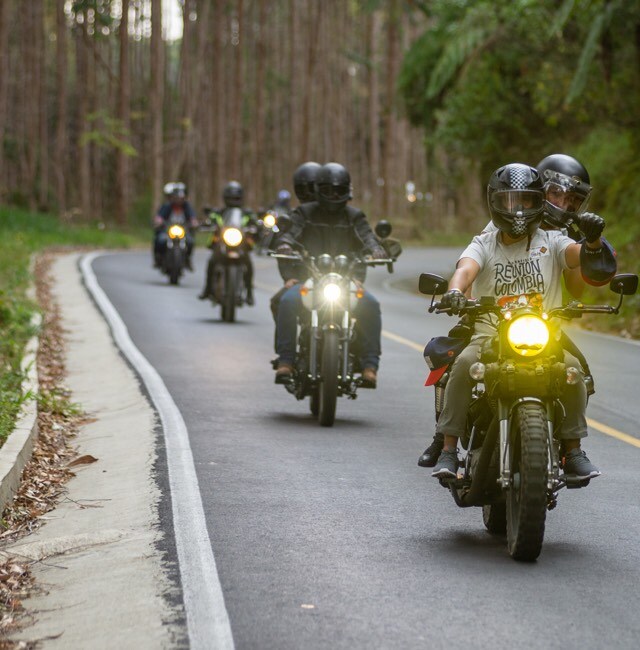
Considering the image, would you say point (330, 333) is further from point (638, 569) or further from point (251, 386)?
point (638, 569)

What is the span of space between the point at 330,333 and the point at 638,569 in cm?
483

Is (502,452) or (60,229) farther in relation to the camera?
(60,229)

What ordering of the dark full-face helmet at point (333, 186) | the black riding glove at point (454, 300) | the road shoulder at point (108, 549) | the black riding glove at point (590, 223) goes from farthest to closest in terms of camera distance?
the dark full-face helmet at point (333, 186) < the black riding glove at point (454, 300) < the black riding glove at point (590, 223) < the road shoulder at point (108, 549)

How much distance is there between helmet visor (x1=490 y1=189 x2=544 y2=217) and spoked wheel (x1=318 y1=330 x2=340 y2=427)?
4288 millimetres

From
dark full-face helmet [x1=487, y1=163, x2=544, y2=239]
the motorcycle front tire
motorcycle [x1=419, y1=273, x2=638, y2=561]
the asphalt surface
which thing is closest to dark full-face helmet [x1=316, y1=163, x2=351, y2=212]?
the asphalt surface

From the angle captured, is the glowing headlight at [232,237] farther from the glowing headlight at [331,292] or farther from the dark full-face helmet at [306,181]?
the glowing headlight at [331,292]

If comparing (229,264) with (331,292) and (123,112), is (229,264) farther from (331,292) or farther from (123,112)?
(123,112)

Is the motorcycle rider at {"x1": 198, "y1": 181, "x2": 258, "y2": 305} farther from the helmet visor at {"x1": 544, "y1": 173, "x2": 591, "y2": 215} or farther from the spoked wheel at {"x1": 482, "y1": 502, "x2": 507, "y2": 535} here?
the spoked wheel at {"x1": 482, "y1": 502, "x2": 507, "y2": 535}

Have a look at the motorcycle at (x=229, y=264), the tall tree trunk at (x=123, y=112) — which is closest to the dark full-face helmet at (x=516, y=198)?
the motorcycle at (x=229, y=264)

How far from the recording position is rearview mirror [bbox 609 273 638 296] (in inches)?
262

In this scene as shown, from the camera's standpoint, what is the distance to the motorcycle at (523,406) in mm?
6359

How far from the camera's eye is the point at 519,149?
117ft

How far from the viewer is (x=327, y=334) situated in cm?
1123

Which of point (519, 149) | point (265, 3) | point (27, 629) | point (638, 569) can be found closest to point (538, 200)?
point (638, 569)
